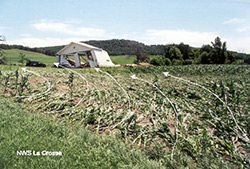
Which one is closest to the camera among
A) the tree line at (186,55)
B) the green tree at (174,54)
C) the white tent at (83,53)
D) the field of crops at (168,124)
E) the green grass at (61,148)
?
the green grass at (61,148)

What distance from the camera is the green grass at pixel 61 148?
267 cm

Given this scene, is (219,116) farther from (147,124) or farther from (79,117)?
(79,117)

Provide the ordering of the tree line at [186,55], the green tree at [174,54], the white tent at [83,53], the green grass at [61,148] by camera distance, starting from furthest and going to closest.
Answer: the green tree at [174,54] < the tree line at [186,55] < the white tent at [83,53] < the green grass at [61,148]

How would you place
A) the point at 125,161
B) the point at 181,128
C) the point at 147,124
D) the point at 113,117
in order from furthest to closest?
the point at 113,117 → the point at 147,124 → the point at 181,128 → the point at 125,161

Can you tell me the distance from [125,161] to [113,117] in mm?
1912

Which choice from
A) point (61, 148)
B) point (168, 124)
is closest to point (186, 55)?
point (168, 124)

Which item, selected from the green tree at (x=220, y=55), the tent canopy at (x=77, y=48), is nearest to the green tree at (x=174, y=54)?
the green tree at (x=220, y=55)

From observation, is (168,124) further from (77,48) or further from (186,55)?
(186,55)

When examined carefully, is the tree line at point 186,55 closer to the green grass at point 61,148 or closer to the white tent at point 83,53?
the white tent at point 83,53

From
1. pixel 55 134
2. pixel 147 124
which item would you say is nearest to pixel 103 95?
pixel 147 124

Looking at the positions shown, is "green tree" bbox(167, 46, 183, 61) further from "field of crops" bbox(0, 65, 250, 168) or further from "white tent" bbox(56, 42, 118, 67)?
"field of crops" bbox(0, 65, 250, 168)

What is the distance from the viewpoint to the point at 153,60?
41438mm

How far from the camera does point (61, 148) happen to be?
3.02 m

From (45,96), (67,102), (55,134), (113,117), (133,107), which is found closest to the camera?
(55,134)
